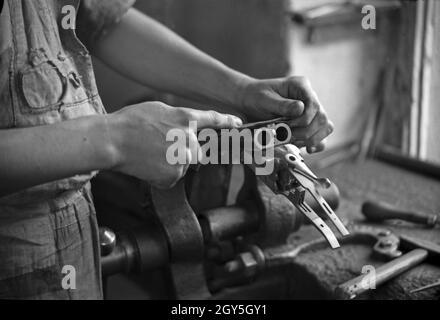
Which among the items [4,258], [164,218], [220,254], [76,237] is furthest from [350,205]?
[4,258]

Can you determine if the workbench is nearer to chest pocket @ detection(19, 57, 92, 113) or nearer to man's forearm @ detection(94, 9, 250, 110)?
man's forearm @ detection(94, 9, 250, 110)

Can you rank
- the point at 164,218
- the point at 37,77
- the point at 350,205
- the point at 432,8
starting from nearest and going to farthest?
the point at 37,77 < the point at 164,218 < the point at 350,205 < the point at 432,8

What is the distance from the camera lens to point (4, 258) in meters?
0.77

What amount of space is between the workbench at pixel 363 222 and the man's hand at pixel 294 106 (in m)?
0.26

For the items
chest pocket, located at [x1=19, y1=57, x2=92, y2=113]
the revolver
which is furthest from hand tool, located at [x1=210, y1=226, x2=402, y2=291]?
chest pocket, located at [x1=19, y1=57, x2=92, y2=113]

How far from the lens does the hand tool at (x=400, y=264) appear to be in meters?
0.97

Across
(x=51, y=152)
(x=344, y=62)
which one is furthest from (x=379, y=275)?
(x=344, y=62)

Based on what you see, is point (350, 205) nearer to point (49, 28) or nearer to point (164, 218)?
point (164, 218)

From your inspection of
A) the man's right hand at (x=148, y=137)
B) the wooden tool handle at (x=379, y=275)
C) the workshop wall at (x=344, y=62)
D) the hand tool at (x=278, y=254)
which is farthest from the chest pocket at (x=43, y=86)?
the workshop wall at (x=344, y=62)

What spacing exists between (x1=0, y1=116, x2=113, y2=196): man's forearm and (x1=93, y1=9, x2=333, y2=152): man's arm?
13.6 inches

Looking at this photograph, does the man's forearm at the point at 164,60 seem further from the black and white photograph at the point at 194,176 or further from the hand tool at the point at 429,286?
the hand tool at the point at 429,286

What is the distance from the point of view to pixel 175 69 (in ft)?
3.42

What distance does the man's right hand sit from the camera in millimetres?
727

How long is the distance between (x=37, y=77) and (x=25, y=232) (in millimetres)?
221
